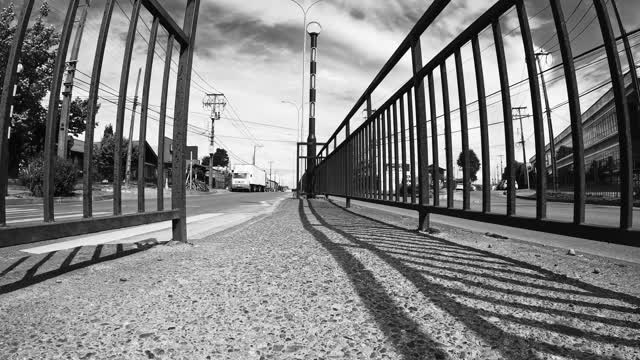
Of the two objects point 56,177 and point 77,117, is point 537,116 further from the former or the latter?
point 77,117

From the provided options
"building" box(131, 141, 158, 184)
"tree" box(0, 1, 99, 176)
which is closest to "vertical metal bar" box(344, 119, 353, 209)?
"tree" box(0, 1, 99, 176)

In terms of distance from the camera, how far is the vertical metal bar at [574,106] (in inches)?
74.1

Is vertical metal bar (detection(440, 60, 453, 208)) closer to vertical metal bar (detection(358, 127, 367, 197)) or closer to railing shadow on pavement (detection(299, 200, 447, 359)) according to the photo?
railing shadow on pavement (detection(299, 200, 447, 359))

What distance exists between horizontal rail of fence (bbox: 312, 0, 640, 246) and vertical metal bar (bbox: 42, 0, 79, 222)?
2.38 metres

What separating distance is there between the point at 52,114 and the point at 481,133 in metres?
2.54

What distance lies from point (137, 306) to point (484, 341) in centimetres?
139

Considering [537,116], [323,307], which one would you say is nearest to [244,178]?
[537,116]

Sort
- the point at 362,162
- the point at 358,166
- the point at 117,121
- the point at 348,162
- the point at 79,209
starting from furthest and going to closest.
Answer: the point at 79,209 < the point at 348,162 < the point at 358,166 < the point at 362,162 < the point at 117,121

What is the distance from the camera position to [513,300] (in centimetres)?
185

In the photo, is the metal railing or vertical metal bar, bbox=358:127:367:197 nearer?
the metal railing

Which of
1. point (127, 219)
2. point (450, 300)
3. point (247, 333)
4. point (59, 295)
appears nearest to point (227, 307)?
point (247, 333)

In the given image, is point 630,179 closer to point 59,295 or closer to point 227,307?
point 227,307

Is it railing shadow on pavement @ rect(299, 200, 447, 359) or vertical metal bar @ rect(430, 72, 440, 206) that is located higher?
vertical metal bar @ rect(430, 72, 440, 206)

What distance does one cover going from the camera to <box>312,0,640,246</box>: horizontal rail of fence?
1.69 meters
